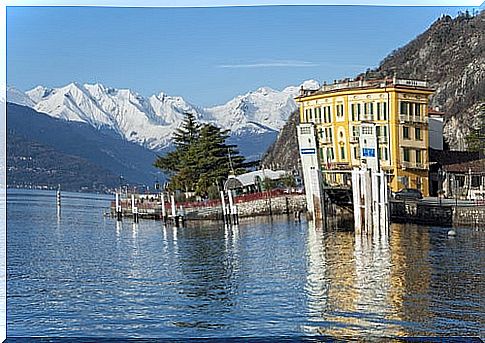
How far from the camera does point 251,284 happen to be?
7562 millimetres

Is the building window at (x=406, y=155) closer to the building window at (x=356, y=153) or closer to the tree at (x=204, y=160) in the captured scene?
the building window at (x=356, y=153)

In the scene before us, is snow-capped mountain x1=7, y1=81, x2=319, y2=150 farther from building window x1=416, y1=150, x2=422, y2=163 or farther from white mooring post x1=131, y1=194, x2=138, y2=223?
building window x1=416, y1=150, x2=422, y2=163

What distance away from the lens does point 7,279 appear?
842cm

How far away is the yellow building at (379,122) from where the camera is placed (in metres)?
11.7

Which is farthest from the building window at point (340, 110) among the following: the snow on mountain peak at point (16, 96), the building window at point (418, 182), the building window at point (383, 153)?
the snow on mountain peak at point (16, 96)

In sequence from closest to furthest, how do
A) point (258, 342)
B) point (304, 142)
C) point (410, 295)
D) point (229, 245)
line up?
point (258, 342), point (410, 295), point (229, 245), point (304, 142)

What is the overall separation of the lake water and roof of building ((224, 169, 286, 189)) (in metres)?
2.28

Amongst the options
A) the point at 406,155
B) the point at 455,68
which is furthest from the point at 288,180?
the point at 455,68

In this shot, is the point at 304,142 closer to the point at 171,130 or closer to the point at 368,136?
the point at 368,136

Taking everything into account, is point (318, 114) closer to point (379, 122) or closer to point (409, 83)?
point (379, 122)

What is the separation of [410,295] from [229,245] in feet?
14.4

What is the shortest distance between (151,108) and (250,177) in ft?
12.8

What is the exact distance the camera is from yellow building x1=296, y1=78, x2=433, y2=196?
1174 cm

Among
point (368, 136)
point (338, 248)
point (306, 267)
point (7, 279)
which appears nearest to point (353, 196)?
point (368, 136)
